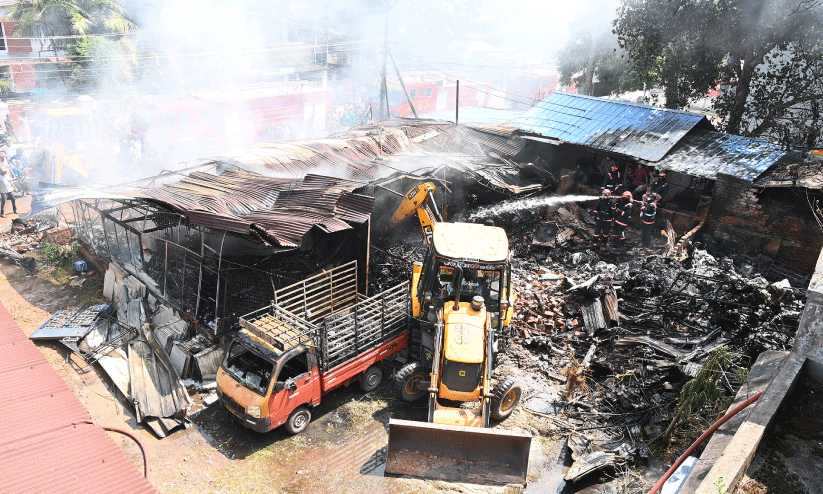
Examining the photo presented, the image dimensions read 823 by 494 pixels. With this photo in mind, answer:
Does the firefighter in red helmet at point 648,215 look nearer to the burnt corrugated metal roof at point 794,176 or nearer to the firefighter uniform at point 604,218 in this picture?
the firefighter uniform at point 604,218

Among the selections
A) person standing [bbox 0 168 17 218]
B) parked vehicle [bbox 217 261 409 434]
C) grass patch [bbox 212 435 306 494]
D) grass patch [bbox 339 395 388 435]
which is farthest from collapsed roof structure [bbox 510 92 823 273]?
person standing [bbox 0 168 17 218]

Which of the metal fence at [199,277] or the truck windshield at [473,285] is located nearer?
the truck windshield at [473,285]

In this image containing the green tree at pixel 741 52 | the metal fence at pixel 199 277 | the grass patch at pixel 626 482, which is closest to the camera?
the grass patch at pixel 626 482

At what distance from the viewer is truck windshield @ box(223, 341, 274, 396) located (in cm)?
842

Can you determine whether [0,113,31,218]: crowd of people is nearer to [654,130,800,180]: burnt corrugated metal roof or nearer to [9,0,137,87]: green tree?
[9,0,137,87]: green tree

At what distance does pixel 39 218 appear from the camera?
52.3ft

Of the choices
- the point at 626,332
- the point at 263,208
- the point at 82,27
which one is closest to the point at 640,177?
the point at 626,332

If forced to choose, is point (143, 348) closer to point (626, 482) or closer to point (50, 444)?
point (50, 444)

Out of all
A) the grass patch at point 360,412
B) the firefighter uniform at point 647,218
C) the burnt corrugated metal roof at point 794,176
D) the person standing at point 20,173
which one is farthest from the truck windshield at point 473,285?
the person standing at point 20,173

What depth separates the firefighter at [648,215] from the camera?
14156 millimetres

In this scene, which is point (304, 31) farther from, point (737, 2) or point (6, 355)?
point (6, 355)

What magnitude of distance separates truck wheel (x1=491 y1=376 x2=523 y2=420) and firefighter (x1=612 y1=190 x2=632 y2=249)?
23.9ft

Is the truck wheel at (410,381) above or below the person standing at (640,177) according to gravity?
below

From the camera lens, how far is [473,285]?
8.91 m
